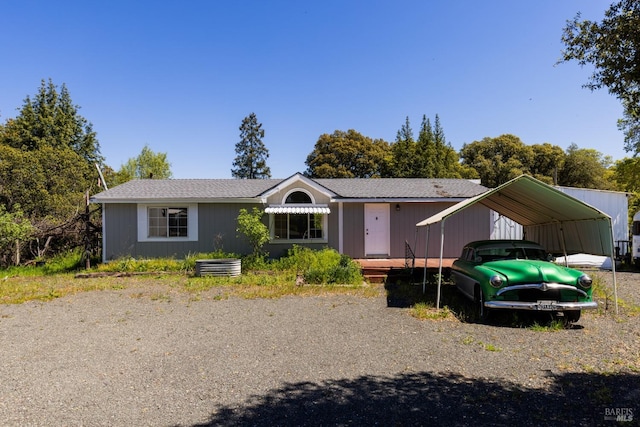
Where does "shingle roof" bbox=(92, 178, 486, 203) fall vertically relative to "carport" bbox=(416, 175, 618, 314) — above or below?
above

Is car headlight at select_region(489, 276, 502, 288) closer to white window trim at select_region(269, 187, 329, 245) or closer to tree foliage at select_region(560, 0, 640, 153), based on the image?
tree foliage at select_region(560, 0, 640, 153)

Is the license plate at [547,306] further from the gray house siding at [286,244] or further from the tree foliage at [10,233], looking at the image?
the tree foliage at [10,233]

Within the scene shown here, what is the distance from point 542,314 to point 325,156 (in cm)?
3881

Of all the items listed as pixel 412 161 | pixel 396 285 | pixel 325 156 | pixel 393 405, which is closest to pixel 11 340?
pixel 393 405

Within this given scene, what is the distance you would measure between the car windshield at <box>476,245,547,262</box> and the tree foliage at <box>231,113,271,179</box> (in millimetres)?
42127

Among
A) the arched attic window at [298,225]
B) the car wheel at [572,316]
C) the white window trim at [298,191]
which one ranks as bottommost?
the car wheel at [572,316]

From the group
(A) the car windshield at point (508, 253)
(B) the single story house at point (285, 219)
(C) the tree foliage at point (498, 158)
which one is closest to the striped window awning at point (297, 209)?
(B) the single story house at point (285, 219)

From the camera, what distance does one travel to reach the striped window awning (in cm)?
1428

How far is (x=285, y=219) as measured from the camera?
15398mm

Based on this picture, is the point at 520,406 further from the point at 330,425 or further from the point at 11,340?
the point at 11,340

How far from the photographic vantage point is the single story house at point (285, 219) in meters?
14.8

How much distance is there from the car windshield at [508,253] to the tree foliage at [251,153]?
138ft

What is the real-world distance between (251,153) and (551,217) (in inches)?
1669

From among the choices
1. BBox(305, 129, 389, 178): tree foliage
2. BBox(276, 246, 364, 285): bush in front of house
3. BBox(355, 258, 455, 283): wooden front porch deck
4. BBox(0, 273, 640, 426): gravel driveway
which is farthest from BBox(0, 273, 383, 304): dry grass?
BBox(305, 129, 389, 178): tree foliage
